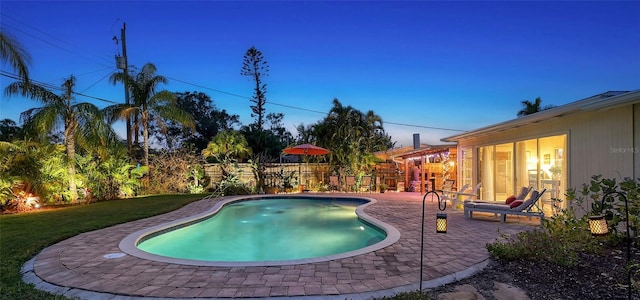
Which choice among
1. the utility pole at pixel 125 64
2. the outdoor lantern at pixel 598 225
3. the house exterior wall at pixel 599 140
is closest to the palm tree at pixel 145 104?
the utility pole at pixel 125 64

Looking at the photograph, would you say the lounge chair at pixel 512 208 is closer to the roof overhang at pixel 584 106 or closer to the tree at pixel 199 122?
the roof overhang at pixel 584 106

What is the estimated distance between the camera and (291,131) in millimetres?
32750

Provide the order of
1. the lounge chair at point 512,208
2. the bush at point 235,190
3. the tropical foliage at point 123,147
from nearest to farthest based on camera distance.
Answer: the lounge chair at point 512,208 < the tropical foliage at point 123,147 < the bush at point 235,190

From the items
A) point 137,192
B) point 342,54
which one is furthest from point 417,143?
point 137,192

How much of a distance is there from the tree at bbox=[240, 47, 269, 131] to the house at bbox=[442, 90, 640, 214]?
63.0ft

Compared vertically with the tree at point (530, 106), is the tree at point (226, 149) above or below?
below

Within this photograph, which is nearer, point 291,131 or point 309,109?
point 309,109

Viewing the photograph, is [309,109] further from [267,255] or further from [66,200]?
[267,255]

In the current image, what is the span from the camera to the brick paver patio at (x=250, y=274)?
3.81 m

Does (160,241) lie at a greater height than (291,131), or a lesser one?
lesser

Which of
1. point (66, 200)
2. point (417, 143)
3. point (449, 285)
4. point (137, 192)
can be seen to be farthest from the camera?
point (417, 143)

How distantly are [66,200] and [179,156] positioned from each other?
5708mm

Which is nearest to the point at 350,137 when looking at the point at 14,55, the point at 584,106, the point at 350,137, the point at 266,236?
the point at 350,137

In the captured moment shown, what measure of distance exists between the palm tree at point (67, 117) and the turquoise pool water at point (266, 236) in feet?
18.6
